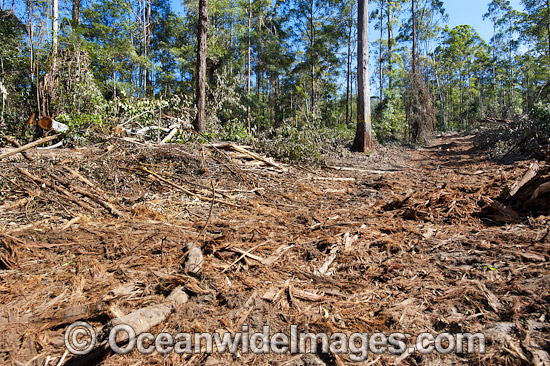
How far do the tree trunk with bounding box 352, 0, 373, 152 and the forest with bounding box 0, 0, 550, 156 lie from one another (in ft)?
3.40

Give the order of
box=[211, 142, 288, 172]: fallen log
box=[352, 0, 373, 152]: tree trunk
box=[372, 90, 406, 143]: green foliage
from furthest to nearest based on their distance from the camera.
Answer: box=[372, 90, 406, 143]: green foliage → box=[352, 0, 373, 152]: tree trunk → box=[211, 142, 288, 172]: fallen log

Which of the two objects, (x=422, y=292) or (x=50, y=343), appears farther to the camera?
(x=422, y=292)

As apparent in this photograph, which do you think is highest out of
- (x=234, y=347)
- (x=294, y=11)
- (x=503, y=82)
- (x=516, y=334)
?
(x=294, y=11)

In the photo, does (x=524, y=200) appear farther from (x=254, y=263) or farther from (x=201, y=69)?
(x=201, y=69)

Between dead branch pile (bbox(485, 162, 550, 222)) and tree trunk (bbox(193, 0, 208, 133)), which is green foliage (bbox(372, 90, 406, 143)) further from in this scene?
dead branch pile (bbox(485, 162, 550, 222))

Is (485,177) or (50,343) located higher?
(485,177)

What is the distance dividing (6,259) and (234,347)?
2.15 m

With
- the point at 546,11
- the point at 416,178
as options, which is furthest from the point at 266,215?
the point at 546,11

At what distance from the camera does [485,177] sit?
5648 mm

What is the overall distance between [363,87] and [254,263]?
31.7ft

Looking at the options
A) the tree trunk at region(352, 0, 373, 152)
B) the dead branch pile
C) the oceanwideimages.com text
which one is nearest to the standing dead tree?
the tree trunk at region(352, 0, 373, 152)

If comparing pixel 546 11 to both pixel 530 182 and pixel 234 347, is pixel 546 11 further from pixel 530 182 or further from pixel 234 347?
pixel 234 347

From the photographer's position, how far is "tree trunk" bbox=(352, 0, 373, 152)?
1022 centimetres

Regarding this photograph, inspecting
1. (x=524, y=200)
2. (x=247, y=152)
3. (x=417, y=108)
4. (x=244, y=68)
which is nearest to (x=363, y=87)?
(x=247, y=152)
